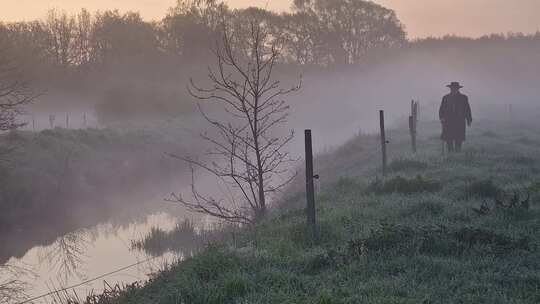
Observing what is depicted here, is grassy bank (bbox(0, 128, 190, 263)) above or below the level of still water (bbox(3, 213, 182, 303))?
above

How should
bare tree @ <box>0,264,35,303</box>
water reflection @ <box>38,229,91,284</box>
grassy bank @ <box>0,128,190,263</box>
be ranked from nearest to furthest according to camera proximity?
1. bare tree @ <box>0,264,35,303</box>
2. water reflection @ <box>38,229,91,284</box>
3. grassy bank @ <box>0,128,190,263</box>

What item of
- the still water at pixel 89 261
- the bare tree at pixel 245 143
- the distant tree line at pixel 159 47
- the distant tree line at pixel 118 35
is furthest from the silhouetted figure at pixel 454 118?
the distant tree line at pixel 118 35

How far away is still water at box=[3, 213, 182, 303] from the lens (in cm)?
1023

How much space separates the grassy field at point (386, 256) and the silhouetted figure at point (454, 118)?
5423 millimetres

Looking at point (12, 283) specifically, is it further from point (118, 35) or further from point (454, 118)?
point (118, 35)

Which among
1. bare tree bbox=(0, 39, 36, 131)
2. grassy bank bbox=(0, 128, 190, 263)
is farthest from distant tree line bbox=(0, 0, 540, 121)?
grassy bank bbox=(0, 128, 190, 263)

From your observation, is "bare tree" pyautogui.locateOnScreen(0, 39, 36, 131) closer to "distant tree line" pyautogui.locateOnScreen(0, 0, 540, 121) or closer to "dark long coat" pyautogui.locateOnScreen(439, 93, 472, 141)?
"distant tree line" pyautogui.locateOnScreen(0, 0, 540, 121)

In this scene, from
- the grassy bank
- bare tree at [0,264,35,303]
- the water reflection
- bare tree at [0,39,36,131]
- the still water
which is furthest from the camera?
the grassy bank

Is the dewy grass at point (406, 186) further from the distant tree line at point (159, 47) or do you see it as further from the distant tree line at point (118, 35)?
the distant tree line at point (118, 35)

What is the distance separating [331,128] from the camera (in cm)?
4509

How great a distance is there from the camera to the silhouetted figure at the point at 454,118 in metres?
15.6

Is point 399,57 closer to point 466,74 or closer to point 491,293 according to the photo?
point 466,74

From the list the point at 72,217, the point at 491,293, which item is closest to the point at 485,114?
the point at 72,217

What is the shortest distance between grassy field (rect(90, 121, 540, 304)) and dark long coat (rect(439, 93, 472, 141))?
543 cm
